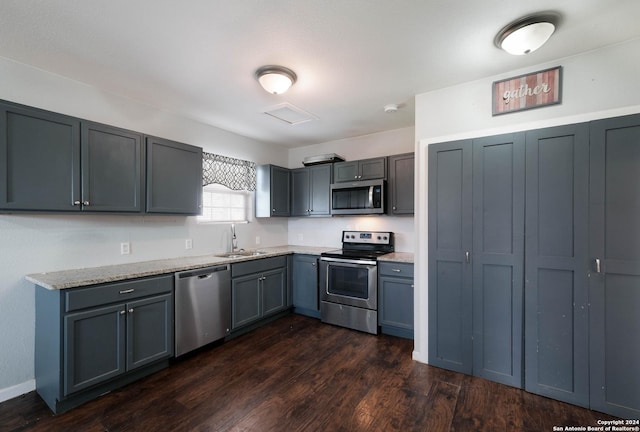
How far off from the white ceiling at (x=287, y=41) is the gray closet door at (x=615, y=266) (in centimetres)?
76

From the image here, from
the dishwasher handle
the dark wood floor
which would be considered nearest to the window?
the dishwasher handle

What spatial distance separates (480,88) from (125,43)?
2.80 meters

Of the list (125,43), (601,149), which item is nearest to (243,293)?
(125,43)

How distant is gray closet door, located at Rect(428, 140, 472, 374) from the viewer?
2.43m

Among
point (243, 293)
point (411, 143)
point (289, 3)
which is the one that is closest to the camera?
point (289, 3)

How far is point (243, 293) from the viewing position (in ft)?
10.6

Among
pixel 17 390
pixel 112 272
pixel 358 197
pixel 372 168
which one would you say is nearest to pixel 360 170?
pixel 372 168

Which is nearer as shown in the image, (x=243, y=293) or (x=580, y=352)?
(x=580, y=352)

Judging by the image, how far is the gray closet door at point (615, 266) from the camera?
6.12ft

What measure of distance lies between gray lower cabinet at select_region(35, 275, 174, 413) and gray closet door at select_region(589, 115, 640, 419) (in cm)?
339

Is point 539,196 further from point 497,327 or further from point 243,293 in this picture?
point 243,293

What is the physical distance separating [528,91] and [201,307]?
3495mm

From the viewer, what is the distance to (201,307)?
9.19ft

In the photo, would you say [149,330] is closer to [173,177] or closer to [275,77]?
[173,177]
